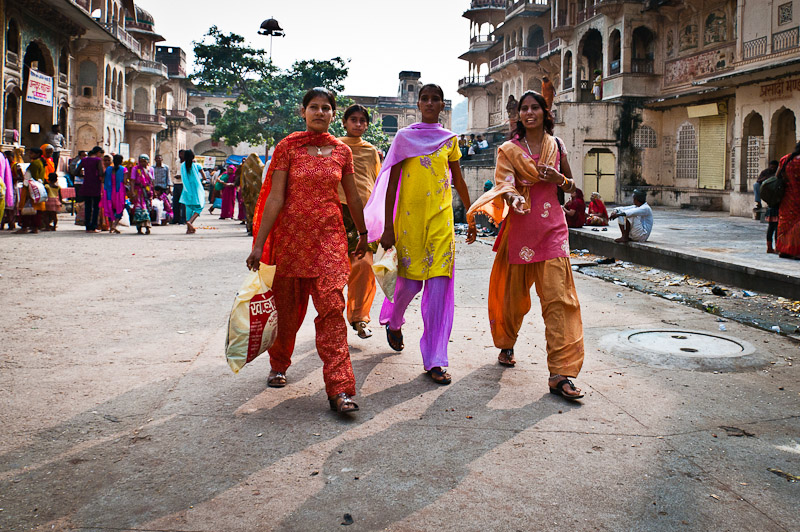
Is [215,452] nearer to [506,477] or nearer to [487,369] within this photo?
[506,477]

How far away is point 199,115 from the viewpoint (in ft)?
185

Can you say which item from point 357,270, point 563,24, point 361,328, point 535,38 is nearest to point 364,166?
point 357,270

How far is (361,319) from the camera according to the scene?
4836mm

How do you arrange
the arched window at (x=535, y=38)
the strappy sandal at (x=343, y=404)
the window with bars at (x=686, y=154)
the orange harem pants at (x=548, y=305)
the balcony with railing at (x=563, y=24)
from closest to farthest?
the strappy sandal at (x=343, y=404) < the orange harem pants at (x=548, y=305) < the window with bars at (x=686, y=154) < the balcony with railing at (x=563, y=24) < the arched window at (x=535, y=38)

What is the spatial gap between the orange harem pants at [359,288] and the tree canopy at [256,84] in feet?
101

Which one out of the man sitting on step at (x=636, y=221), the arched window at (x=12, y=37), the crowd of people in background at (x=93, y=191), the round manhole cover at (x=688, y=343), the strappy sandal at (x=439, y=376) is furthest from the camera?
the arched window at (x=12, y=37)

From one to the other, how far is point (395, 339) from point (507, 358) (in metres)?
0.76

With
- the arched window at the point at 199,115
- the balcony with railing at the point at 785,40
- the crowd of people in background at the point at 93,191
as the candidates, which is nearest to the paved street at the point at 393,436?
the crowd of people in background at the point at 93,191

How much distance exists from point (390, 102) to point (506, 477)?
61.9 metres

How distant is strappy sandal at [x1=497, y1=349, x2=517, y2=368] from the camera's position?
4.13 m

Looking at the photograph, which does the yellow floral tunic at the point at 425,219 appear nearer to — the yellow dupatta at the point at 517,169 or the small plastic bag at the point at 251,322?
the yellow dupatta at the point at 517,169

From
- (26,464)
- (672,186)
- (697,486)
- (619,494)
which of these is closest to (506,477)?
(619,494)

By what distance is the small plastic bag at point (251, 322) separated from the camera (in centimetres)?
324

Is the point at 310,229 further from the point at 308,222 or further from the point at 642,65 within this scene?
the point at 642,65
